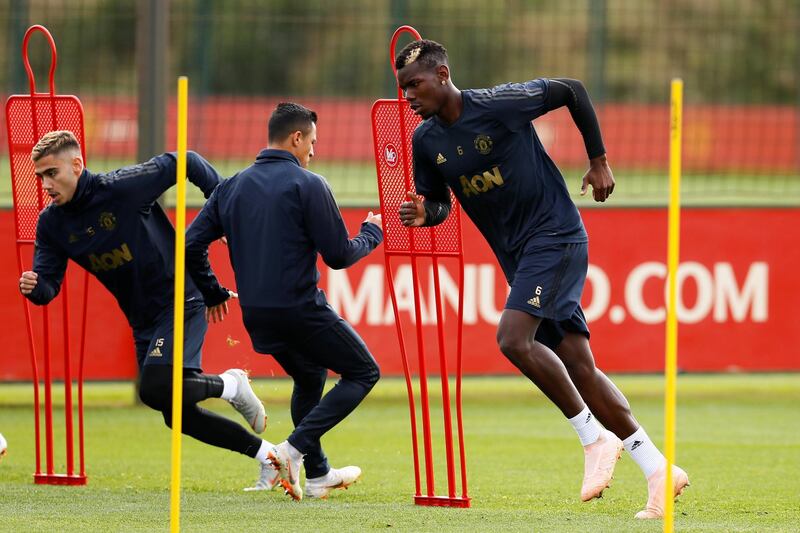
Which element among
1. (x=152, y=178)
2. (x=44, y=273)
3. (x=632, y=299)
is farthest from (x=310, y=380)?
(x=632, y=299)

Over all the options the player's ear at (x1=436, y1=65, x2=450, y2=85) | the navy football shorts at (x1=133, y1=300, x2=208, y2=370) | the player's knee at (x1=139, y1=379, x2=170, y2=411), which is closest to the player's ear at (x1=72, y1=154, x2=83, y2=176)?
the navy football shorts at (x1=133, y1=300, x2=208, y2=370)

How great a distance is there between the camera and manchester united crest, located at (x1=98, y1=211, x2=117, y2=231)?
23.0 ft

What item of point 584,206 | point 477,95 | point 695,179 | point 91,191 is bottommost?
point 695,179

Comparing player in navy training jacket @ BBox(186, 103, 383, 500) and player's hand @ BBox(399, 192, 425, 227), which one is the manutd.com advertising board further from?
player's hand @ BBox(399, 192, 425, 227)

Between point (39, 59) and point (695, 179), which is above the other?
point (39, 59)

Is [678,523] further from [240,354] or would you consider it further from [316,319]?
[240,354]

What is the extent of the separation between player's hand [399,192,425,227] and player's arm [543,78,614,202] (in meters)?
0.70

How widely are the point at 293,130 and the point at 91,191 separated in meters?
1.01

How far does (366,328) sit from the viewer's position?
11789mm

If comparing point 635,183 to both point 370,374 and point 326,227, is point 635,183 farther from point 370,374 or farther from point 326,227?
point 326,227

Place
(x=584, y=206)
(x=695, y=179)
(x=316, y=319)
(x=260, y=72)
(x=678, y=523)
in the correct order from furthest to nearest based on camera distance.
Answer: (x=695, y=179), (x=260, y=72), (x=584, y=206), (x=316, y=319), (x=678, y=523)

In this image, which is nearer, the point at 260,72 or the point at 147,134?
the point at 147,134

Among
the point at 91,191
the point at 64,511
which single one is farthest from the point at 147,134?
the point at 64,511

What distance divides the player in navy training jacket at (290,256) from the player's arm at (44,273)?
722 millimetres
